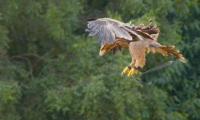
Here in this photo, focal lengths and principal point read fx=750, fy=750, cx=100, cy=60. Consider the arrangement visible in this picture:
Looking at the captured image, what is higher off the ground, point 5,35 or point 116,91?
point 5,35

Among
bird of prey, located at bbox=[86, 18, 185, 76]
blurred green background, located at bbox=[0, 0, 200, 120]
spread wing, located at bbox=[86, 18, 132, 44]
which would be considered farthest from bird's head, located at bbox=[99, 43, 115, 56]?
blurred green background, located at bbox=[0, 0, 200, 120]

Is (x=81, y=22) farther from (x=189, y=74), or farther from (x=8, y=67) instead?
(x=189, y=74)

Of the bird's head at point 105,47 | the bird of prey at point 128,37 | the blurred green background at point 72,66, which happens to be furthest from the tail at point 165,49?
the blurred green background at point 72,66

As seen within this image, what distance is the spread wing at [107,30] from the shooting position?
637 cm

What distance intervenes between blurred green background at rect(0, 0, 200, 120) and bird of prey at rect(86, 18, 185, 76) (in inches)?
142

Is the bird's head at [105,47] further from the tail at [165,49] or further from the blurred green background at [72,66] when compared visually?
the blurred green background at [72,66]

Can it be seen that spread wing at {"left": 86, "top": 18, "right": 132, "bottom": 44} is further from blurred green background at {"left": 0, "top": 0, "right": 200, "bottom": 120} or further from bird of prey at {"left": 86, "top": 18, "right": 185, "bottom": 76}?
blurred green background at {"left": 0, "top": 0, "right": 200, "bottom": 120}

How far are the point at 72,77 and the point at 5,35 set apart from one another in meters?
1.22

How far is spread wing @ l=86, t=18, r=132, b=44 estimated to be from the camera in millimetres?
6367

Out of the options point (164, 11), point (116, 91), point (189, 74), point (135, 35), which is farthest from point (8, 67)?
point (135, 35)

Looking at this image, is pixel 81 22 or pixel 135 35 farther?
pixel 81 22

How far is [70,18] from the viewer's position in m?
11.0

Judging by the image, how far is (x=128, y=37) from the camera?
6.39 meters

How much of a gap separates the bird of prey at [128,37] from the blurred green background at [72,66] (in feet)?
11.9
